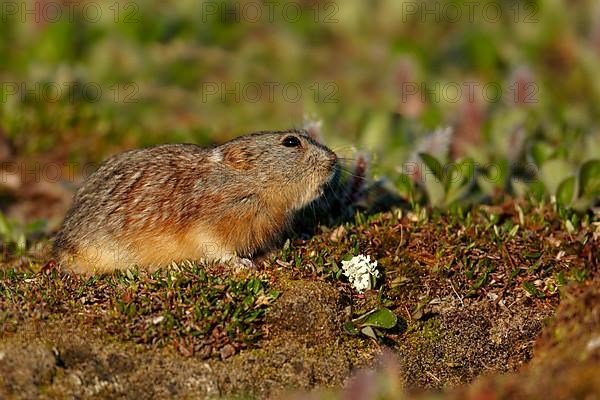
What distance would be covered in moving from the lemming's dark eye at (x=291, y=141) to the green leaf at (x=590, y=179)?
Result: 2.65 metres

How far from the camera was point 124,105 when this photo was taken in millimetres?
12539

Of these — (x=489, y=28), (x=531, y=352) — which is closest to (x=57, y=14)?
(x=489, y=28)

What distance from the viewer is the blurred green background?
11.3 metres

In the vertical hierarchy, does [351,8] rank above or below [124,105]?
above

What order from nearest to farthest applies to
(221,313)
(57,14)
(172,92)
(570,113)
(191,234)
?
(221,313), (191,234), (570,113), (172,92), (57,14)

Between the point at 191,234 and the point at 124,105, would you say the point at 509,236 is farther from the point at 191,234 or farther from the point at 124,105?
the point at 124,105

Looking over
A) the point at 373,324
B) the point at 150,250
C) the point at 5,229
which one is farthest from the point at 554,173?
the point at 5,229

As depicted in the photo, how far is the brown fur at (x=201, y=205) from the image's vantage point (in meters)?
7.18

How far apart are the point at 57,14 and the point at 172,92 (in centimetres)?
259

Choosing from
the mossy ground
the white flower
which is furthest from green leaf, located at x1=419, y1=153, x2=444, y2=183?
the white flower

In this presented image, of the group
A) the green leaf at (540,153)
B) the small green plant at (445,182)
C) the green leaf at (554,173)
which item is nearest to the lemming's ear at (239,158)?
the small green plant at (445,182)

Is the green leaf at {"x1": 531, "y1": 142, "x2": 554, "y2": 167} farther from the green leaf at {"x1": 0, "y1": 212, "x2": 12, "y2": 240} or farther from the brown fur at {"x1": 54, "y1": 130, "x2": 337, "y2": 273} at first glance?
the green leaf at {"x1": 0, "y1": 212, "x2": 12, "y2": 240}

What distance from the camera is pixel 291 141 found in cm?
748

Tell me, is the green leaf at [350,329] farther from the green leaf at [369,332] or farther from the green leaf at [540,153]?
the green leaf at [540,153]
